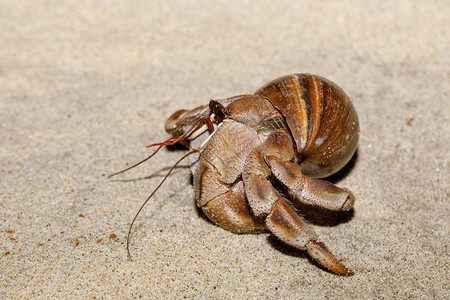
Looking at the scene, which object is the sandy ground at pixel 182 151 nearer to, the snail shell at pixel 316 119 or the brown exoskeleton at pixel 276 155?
the brown exoskeleton at pixel 276 155

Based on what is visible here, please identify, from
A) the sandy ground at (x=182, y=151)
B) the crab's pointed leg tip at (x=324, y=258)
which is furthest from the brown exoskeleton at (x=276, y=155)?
the sandy ground at (x=182, y=151)

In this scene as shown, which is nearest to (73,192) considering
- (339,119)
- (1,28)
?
(339,119)

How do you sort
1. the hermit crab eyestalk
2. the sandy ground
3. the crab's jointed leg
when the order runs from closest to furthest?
the crab's jointed leg → the sandy ground → the hermit crab eyestalk

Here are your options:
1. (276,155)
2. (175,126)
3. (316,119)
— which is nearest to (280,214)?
(276,155)

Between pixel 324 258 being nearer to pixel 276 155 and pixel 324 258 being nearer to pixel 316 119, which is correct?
pixel 276 155

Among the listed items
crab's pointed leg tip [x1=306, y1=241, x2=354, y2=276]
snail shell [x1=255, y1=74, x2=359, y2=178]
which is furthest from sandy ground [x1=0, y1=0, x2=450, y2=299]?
snail shell [x1=255, y1=74, x2=359, y2=178]

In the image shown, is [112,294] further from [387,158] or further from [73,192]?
[387,158]

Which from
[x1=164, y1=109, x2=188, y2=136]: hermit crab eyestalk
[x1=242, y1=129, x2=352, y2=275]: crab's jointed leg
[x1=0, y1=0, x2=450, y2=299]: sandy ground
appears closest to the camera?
[x1=242, y1=129, x2=352, y2=275]: crab's jointed leg

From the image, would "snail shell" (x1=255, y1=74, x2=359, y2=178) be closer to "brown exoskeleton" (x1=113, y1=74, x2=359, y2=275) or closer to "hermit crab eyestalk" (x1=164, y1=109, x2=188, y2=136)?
"brown exoskeleton" (x1=113, y1=74, x2=359, y2=275)
